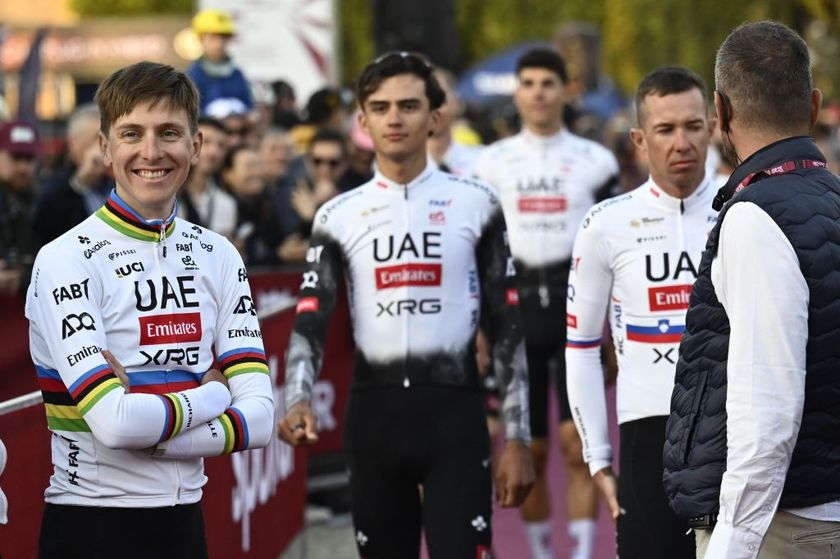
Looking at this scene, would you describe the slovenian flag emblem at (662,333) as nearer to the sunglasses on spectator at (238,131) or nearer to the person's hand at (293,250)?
the person's hand at (293,250)

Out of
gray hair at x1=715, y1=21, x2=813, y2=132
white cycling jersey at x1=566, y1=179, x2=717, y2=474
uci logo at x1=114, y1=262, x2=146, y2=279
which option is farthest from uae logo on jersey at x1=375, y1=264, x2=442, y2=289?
gray hair at x1=715, y1=21, x2=813, y2=132

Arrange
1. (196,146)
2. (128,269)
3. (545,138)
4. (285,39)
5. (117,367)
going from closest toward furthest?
(117,367) → (128,269) → (196,146) → (545,138) → (285,39)

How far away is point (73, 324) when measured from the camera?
4.28 metres

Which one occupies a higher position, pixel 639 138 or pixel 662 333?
pixel 639 138

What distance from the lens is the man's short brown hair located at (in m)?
4.52

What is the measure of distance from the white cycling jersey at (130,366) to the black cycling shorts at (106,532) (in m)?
0.03

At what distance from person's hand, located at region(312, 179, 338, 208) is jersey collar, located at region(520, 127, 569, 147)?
6.27ft

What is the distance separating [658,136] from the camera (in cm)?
631

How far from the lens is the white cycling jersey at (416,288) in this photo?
6359mm

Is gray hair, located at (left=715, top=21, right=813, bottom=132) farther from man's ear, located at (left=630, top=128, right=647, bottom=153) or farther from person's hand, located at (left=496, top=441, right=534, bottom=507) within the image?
person's hand, located at (left=496, top=441, right=534, bottom=507)

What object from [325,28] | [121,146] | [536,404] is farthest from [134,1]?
[121,146]

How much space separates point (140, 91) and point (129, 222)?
38 centimetres

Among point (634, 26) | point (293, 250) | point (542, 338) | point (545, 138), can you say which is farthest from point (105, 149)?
point (634, 26)

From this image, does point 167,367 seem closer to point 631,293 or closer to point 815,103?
point 815,103
